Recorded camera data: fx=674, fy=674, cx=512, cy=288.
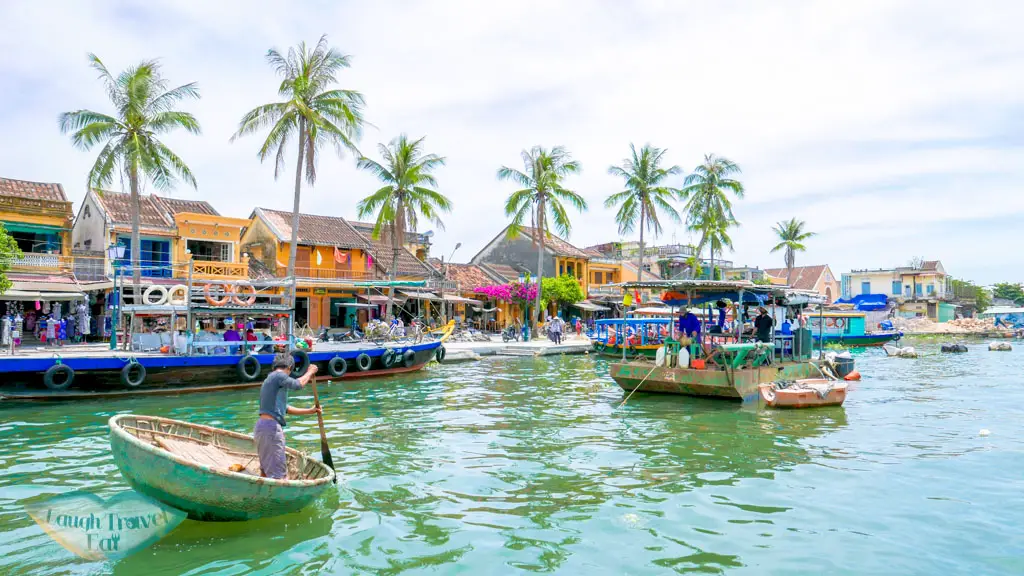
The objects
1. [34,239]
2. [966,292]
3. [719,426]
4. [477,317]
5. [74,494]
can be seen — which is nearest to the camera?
[74,494]

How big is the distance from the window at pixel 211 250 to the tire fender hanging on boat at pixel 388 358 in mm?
17026

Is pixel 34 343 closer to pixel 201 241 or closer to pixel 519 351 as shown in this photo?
pixel 201 241

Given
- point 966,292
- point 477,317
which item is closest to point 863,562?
point 477,317

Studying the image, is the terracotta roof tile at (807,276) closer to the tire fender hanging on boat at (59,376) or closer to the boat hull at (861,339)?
the boat hull at (861,339)

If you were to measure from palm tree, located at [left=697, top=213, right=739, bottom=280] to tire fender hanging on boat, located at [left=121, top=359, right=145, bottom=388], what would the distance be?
3539 cm

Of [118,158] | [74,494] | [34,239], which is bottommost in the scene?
[74,494]

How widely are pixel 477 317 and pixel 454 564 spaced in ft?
128

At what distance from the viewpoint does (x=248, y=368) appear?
62.1 ft

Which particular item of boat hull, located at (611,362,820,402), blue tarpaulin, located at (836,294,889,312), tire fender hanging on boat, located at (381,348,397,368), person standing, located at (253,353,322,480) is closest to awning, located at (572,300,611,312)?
blue tarpaulin, located at (836,294,889,312)

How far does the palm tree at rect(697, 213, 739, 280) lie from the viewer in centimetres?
4503

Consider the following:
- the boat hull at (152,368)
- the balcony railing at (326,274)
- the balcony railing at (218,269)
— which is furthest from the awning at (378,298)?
the boat hull at (152,368)

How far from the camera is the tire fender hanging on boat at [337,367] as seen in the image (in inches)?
813

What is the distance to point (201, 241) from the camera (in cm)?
3453

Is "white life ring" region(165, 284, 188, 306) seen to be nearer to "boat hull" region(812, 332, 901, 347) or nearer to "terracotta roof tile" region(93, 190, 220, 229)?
"terracotta roof tile" region(93, 190, 220, 229)
